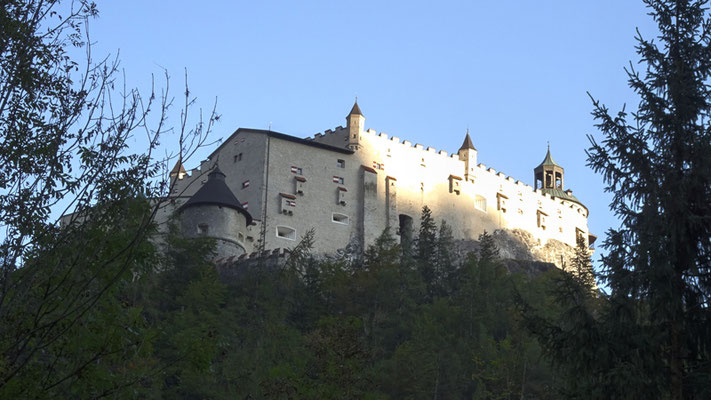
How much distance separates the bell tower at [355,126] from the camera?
245 ft

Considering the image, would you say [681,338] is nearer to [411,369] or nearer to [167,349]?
[411,369]

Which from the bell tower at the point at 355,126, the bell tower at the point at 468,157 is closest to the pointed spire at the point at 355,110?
the bell tower at the point at 355,126

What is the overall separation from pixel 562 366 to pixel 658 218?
2.70 meters

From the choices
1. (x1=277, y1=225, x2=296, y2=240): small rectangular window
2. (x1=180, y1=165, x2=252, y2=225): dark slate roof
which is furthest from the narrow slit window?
(x1=180, y1=165, x2=252, y2=225): dark slate roof

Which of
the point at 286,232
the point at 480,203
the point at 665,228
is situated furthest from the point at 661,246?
the point at 480,203

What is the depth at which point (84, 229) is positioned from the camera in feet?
37.0

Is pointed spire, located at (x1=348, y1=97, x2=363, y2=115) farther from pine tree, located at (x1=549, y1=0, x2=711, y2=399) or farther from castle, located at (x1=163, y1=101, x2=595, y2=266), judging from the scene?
pine tree, located at (x1=549, y1=0, x2=711, y2=399)

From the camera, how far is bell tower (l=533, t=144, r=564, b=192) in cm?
9731

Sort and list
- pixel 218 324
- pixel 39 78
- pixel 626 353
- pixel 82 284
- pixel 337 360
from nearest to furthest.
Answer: pixel 82 284
pixel 39 78
pixel 626 353
pixel 337 360
pixel 218 324

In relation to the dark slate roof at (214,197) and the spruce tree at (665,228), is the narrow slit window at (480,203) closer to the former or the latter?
the dark slate roof at (214,197)

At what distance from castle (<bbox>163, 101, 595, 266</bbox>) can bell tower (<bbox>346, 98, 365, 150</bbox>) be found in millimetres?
78

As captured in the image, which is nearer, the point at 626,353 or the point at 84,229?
the point at 84,229

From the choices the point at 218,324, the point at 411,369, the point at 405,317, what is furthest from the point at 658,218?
the point at 405,317

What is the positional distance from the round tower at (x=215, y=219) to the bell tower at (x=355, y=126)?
52.7 feet
